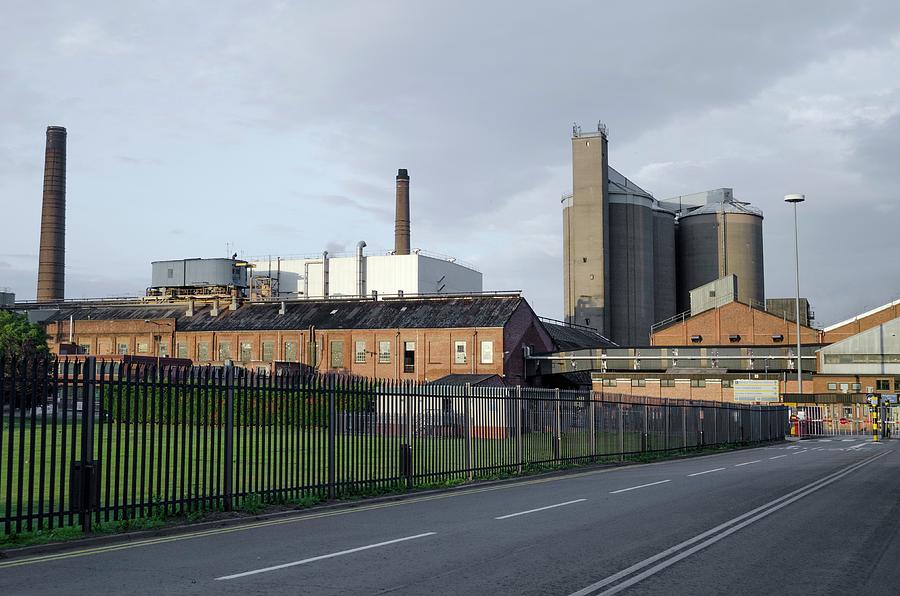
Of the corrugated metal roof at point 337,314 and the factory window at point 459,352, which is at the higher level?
the corrugated metal roof at point 337,314

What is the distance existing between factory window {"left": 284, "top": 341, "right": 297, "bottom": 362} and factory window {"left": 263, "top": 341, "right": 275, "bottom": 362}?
4.07 feet

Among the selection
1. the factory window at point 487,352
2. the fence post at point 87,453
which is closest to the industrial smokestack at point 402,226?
the factory window at point 487,352

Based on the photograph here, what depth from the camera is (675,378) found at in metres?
71.8

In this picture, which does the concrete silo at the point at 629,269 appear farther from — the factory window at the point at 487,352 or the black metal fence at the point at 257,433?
the black metal fence at the point at 257,433

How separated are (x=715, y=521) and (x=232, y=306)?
68.9m

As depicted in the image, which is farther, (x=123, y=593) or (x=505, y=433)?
(x=505, y=433)

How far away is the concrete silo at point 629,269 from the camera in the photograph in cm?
9631

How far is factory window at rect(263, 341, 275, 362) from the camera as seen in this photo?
73125 millimetres

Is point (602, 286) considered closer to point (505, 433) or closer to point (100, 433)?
point (505, 433)

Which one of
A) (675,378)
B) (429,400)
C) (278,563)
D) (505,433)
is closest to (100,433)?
(278,563)

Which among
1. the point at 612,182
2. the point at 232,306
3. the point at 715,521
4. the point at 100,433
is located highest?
the point at 612,182

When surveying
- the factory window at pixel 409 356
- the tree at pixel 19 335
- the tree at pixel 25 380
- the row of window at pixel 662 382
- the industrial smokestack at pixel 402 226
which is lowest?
the row of window at pixel 662 382

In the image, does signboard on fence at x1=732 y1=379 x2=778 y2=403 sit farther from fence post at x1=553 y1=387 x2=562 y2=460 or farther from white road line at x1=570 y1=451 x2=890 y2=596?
white road line at x1=570 y1=451 x2=890 y2=596

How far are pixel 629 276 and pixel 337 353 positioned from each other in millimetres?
38282
